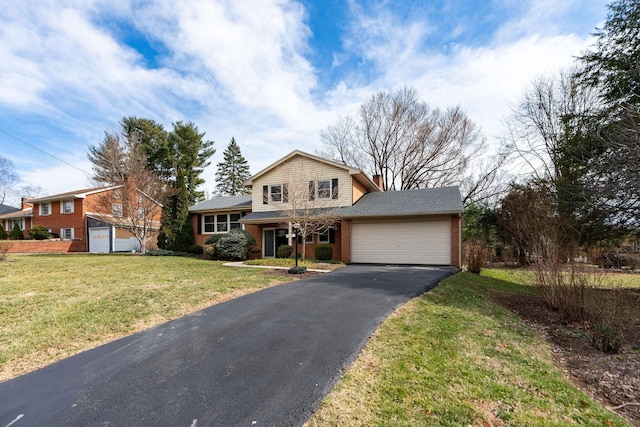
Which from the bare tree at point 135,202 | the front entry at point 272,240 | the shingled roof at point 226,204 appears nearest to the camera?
the front entry at point 272,240

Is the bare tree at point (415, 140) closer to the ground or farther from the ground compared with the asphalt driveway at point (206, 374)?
farther from the ground

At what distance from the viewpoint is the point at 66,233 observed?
26.3 meters

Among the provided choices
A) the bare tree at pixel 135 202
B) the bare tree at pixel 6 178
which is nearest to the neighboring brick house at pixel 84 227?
the bare tree at pixel 135 202

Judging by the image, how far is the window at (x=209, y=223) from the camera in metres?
21.3

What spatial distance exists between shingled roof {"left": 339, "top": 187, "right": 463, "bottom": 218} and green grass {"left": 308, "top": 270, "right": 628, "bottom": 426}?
9.20m

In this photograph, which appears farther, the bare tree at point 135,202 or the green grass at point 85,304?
the bare tree at point 135,202

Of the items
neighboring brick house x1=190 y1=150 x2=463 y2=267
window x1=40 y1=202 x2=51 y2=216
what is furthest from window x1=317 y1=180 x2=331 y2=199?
window x1=40 y1=202 x2=51 y2=216

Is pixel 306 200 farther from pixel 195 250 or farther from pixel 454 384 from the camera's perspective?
pixel 454 384

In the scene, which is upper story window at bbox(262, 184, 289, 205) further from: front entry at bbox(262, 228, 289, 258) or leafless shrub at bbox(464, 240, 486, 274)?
leafless shrub at bbox(464, 240, 486, 274)

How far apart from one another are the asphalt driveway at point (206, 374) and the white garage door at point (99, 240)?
2524 cm

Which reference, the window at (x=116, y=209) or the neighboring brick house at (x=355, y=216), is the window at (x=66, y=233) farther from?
the neighboring brick house at (x=355, y=216)

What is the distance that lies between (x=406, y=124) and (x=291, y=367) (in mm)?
26277

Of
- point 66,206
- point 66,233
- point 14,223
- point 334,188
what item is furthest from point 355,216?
point 14,223

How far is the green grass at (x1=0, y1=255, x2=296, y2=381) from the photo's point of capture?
4.26m
